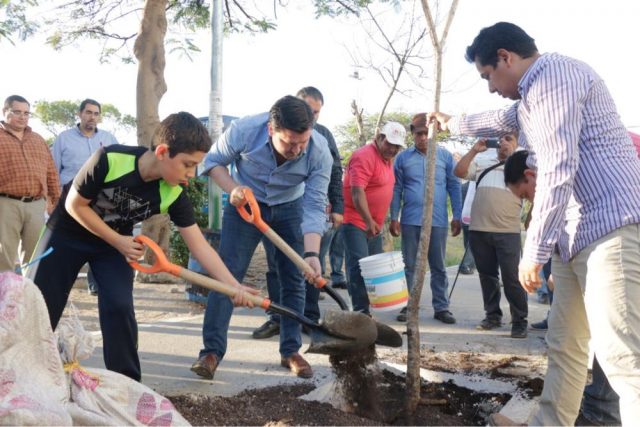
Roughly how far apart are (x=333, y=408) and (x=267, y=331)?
6.20 ft

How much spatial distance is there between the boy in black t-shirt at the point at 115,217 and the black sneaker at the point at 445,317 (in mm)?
3365

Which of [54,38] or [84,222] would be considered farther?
[54,38]

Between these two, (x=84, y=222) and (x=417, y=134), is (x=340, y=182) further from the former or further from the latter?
(x=84, y=222)

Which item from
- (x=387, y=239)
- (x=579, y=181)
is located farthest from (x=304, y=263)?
(x=387, y=239)

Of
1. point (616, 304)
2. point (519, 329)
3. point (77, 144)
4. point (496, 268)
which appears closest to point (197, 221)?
point (77, 144)

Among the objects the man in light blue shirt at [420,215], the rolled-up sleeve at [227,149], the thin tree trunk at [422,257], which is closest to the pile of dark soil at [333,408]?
the thin tree trunk at [422,257]

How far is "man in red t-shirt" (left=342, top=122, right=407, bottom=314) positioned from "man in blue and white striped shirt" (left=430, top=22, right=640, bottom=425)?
294 centimetres

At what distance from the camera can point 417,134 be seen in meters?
5.88

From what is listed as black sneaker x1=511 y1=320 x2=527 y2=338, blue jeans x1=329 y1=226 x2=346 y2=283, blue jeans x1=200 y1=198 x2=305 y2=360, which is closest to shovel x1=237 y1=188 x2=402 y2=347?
blue jeans x1=200 y1=198 x2=305 y2=360

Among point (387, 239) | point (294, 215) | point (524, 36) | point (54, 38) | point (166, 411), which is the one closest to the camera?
point (166, 411)

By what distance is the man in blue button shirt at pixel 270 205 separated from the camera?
3877 mm

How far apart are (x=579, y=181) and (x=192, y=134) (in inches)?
68.3

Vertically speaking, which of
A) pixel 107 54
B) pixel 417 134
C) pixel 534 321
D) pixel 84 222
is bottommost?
pixel 534 321

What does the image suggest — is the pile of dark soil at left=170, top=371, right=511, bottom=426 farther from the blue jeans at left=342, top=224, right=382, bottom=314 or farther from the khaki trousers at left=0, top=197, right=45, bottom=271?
the khaki trousers at left=0, top=197, right=45, bottom=271
